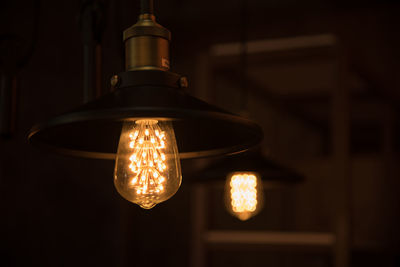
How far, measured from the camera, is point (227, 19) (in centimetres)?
393

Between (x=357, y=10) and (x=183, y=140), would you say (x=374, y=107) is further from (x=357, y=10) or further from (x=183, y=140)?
(x=183, y=140)

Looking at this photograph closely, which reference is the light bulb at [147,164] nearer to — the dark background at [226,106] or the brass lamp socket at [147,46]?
the brass lamp socket at [147,46]

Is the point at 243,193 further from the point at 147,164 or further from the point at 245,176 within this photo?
the point at 147,164

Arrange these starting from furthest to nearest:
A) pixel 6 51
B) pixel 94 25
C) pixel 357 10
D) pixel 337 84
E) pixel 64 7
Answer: pixel 357 10
pixel 64 7
pixel 337 84
pixel 6 51
pixel 94 25

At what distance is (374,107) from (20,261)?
3447mm

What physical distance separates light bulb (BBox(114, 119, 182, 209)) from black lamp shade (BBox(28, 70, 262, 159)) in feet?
0.14

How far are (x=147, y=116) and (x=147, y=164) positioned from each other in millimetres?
184

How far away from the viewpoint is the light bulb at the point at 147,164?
0.78 meters

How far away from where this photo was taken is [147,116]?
25.0 inches

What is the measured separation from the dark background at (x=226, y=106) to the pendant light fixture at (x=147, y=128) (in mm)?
→ 1190

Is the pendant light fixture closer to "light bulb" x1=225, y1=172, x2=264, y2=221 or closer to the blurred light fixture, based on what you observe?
the blurred light fixture

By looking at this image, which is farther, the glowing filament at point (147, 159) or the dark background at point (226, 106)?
Answer: the dark background at point (226, 106)

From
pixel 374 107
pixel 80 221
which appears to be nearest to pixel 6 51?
pixel 80 221

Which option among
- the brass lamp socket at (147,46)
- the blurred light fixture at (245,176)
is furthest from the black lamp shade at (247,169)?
the brass lamp socket at (147,46)
